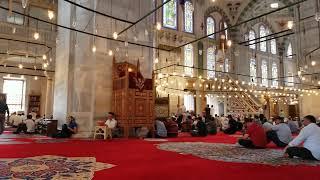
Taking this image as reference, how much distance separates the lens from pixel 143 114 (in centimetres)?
854

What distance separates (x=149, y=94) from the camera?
8.71 m

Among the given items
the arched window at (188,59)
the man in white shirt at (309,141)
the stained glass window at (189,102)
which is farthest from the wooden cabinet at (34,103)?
the man in white shirt at (309,141)

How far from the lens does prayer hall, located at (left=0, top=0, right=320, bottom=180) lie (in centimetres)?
384

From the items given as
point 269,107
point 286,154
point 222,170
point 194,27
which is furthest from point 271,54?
point 222,170

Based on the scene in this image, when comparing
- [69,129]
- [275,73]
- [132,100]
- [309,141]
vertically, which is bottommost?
[69,129]

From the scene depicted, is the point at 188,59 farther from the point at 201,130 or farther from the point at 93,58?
the point at 93,58

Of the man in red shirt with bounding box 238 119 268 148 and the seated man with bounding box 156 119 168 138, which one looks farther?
the seated man with bounding box 156 119 168 138

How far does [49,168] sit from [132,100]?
5053mm

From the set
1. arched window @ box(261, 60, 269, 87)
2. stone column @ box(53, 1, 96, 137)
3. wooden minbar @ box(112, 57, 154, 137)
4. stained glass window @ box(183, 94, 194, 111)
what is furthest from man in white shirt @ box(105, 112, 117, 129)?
arched window @ box(261, 60, 269, 87)

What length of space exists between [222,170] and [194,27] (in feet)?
51.9

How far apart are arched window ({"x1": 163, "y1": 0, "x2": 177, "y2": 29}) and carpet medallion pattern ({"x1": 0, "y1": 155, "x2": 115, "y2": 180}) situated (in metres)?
14.1

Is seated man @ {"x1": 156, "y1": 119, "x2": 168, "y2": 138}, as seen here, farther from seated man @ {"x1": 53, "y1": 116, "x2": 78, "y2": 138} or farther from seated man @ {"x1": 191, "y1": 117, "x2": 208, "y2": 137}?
seated man @ {"x1": 53, "y1": 116, "x2": 78, "y2": 138}

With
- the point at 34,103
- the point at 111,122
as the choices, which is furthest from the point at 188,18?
the point at 111,122

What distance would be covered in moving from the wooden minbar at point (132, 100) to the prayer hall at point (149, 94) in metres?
0.03
